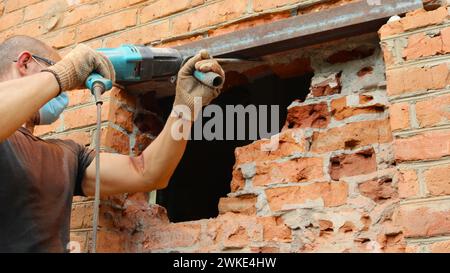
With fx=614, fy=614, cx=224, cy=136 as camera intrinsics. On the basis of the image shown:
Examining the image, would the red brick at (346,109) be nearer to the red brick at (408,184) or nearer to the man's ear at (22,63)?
the red brick at (408,184)

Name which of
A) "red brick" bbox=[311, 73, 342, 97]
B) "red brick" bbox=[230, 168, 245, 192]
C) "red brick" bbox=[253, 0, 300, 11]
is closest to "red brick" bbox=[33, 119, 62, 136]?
"red brick" bbox=[230, 168, 245, 192]

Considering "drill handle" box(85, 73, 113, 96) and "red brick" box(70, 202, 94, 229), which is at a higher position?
"drill handle" box(85, 73, 113, 96)

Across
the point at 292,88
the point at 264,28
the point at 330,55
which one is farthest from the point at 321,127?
the point at 292,88

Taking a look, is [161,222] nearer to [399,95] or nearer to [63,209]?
[63,209]

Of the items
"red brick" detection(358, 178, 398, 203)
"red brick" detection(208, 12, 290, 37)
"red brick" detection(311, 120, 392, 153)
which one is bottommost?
"red brick" detection(358, 178, 398, 203)

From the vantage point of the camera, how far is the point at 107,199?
200 centimetres

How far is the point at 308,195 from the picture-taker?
71.1 inches

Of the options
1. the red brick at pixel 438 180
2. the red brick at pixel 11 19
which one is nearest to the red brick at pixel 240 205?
the red brick at pixel 438 180

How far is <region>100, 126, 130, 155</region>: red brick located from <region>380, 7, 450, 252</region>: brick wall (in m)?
0.93

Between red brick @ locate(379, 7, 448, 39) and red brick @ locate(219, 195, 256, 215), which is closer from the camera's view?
red brick @ locate(379, 7, 448, 39)

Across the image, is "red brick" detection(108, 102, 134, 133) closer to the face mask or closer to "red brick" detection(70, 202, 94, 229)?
the face mask

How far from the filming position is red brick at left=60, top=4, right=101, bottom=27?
92.3 inches

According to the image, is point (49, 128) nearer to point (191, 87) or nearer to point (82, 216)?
point (82, 216)

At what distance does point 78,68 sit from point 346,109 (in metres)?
0.80
